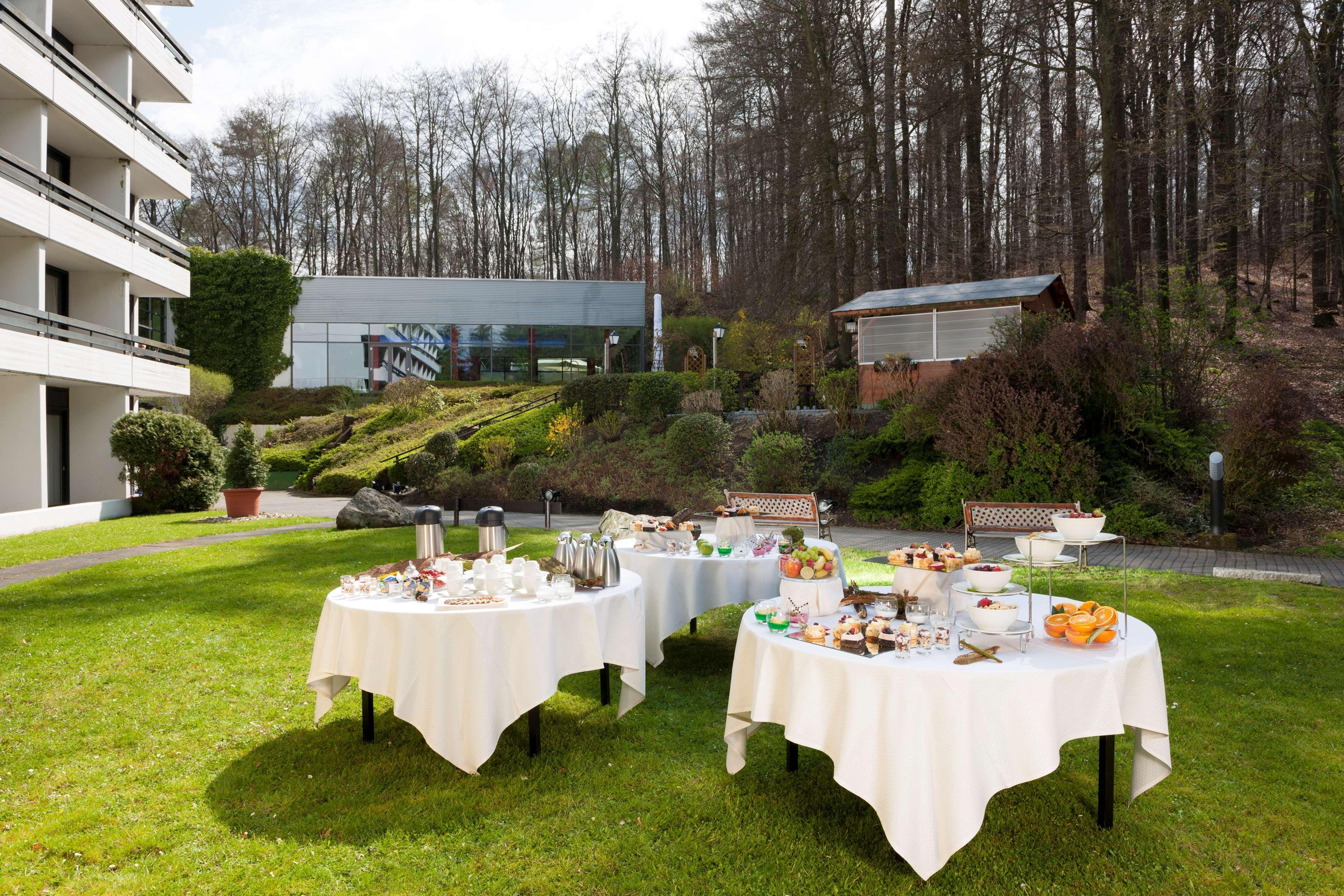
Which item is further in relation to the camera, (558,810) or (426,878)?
(558,810)

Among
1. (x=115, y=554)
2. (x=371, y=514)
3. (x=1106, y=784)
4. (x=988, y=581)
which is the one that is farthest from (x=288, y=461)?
(x=1106, y=784)

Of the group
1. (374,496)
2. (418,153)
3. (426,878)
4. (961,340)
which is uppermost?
(418,153)

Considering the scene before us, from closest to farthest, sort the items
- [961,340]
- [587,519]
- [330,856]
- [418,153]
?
[330,856] → [587,519] → [961,340] → [418,153]

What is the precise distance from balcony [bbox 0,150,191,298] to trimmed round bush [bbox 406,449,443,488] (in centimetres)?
789

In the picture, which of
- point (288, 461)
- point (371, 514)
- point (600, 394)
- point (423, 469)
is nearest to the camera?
point (371, 514)

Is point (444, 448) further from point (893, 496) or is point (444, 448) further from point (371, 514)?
point (893, 496)

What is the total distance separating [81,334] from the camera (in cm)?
1800

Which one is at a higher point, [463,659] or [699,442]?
[699,442]

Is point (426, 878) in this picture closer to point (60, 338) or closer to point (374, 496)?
point (374, 496)

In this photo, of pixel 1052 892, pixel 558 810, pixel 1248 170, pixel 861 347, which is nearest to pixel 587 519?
pixel 861 347

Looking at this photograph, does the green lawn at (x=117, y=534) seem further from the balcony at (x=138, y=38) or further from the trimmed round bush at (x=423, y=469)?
the balcony at (x=138, y=38)

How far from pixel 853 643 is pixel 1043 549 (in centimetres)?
97

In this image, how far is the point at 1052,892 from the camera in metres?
2.94

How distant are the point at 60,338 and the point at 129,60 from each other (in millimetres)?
7550
